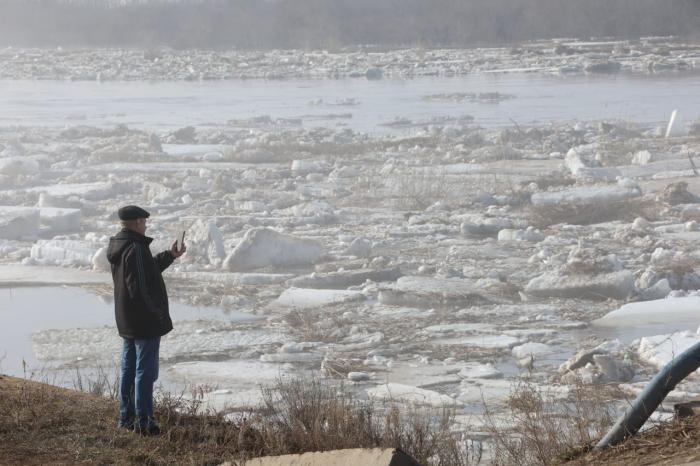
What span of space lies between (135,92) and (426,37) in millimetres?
22913

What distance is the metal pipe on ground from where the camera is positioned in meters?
4.71

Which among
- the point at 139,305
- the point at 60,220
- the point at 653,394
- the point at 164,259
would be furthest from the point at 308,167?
the point at 653,394

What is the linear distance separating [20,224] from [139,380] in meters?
9.62

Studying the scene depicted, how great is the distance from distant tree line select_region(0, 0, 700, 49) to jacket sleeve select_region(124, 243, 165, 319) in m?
51.7

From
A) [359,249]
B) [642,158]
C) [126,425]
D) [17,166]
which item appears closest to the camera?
[126,425]

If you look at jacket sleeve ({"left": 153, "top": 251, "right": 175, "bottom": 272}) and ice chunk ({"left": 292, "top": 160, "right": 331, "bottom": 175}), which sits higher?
ice chunk ({"left": 292, "top": 160, "right": 331, "bottom": 175})

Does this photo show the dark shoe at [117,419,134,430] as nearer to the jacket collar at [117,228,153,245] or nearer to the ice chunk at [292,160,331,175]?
the jacket collar at [117,228,153,245]

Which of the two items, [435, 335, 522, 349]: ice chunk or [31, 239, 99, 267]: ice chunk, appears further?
[31, 239, 99, 267]: ice chunk

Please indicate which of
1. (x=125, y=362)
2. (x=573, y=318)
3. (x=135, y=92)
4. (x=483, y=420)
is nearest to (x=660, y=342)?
(x=573, y=318)

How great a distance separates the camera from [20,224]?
15125 millimetres

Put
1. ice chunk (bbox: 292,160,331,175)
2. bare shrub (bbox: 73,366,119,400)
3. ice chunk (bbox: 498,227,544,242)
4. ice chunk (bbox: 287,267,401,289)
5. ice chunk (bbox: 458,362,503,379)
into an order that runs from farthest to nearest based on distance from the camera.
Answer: ice chunk (bbox: 292,160,331,175), ice chunk (bbox: 498,227,544,242), ice chunk (bbox: 287,267,401,289), ice chunk (bbox: 458,362,503,379), bare shrub (bbox: 73,366,119,400)

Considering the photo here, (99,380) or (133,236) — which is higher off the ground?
(133,236)

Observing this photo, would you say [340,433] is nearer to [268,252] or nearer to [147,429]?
[147,429]

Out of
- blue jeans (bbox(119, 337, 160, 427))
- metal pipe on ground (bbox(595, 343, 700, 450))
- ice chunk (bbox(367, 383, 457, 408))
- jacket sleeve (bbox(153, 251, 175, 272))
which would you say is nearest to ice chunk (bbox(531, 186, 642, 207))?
ice chunk (bbox(367, 383, 457, 408))
